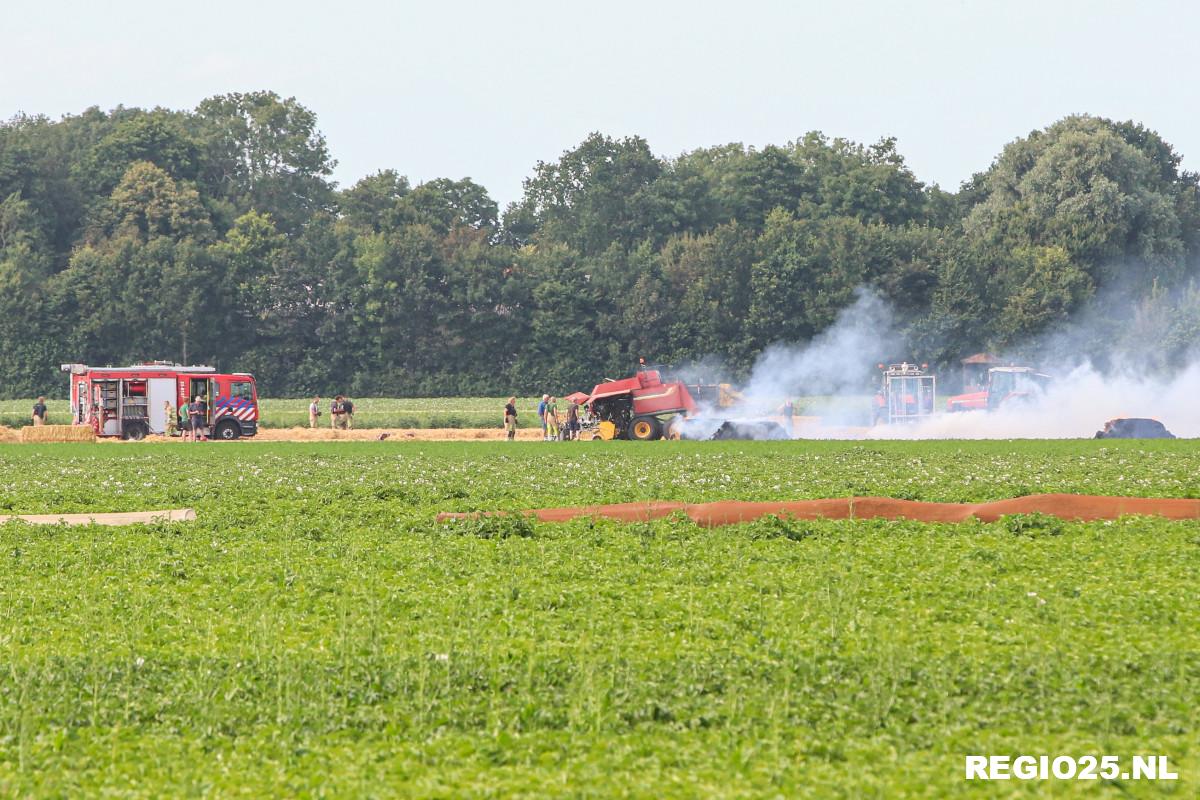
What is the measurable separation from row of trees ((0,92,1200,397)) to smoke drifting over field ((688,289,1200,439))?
1.31 m

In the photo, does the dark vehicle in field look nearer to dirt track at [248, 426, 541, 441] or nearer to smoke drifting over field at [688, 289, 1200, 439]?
smoke drifting over field at [688, 289, 1200, 439]

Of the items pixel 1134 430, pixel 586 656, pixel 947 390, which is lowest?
pixel 586 656

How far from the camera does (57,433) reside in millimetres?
54312

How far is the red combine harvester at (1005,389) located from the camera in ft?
182

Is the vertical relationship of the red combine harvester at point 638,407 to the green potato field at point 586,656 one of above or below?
above

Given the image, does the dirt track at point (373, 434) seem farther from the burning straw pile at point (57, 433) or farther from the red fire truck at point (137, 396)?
the burning straw pile at point (57, 433)

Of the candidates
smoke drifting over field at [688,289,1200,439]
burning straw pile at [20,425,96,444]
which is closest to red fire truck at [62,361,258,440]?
burning straw pile at [20,425,96,444]

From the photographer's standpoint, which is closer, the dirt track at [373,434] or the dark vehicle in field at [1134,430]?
the dark vehicle in field at [1134,430]

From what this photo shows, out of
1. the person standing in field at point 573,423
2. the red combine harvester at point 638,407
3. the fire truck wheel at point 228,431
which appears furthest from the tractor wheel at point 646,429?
the fire truck wheel at point 228,431

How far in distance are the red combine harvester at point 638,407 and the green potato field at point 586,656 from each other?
29530mm

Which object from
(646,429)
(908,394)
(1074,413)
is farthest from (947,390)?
(646,429)

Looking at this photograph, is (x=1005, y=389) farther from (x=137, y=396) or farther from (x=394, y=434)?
(x=137, y=396)

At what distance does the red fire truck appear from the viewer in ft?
185

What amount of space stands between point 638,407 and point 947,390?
104ft
